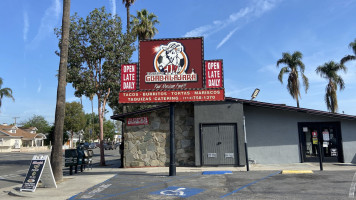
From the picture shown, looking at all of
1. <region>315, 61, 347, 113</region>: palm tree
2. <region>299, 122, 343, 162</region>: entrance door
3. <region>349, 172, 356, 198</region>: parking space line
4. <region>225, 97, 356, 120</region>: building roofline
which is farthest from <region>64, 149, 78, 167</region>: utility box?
<region>315, 61, 347, 113</region>: palm tree

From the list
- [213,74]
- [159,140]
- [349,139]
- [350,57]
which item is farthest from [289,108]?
[350,57]

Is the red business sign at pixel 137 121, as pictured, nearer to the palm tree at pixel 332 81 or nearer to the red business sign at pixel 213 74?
the red business sign at pixel 213 74

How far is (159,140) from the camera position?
15.4 meters

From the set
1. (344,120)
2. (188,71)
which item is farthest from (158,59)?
(344,120)

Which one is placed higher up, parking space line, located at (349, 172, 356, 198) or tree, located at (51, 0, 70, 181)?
tree, located at (51, 0, 70, 181)

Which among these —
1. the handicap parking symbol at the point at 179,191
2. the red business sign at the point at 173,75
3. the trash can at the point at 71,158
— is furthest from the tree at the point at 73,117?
the handicap parking symbol at the point at 179,191

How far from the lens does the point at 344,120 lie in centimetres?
1473

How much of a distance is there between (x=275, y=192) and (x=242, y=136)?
672 centimetres

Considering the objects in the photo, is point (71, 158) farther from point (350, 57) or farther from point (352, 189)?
point (350, 57)

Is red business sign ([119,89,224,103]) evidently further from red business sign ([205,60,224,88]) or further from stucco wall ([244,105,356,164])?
stucco wall ([244,105,356,164])

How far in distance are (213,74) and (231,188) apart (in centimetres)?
543

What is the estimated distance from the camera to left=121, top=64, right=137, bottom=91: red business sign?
39.8 feet

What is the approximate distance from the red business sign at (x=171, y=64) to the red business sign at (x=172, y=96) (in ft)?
0.85

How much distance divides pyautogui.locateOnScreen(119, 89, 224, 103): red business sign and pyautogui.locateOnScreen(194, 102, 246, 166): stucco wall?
3044 mm
